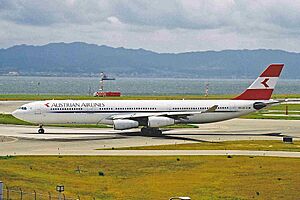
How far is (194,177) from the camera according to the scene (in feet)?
151

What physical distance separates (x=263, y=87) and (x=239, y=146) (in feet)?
57.5

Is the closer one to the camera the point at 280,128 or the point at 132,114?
the point at 132,114

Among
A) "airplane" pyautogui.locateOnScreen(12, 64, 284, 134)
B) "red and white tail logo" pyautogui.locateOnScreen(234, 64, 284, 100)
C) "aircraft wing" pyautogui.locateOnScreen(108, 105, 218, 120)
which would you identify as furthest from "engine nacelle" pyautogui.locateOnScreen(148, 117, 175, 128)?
"red and white tail logo" pyautogui.locateOnScreen(234, 64, 284, 100)

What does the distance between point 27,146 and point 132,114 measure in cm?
1591

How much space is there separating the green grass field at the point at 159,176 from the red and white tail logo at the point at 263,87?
24943 millimetres

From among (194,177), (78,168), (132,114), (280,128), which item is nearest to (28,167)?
(78,168)

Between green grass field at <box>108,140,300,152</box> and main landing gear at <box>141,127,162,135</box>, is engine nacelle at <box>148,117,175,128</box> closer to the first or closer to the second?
main landing gear at <box>141,127,162,135</box>

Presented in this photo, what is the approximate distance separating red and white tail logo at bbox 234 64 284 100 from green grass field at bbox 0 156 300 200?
24943 millimetres

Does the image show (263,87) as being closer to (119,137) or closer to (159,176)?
(119,137)

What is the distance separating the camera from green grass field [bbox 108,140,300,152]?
60819mm

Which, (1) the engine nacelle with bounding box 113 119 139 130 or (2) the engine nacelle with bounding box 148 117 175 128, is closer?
(1) the engine nacelle with bounding box 113 119 139 130

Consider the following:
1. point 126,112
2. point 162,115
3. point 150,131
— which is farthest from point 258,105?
point 126,112

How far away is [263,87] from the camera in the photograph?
7894 centimetres

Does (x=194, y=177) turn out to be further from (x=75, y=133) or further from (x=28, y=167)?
(x=75, y=133)
